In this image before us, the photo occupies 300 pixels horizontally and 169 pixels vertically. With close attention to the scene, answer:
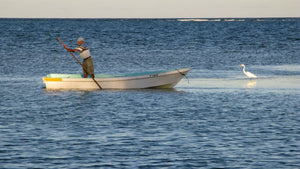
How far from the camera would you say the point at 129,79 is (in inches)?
1027

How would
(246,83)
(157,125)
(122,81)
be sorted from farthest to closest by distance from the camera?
(246,83), (122,81), (157,125)

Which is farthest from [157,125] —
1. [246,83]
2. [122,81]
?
[246,83]

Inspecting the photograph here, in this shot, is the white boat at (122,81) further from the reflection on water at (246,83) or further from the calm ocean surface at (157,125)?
the reflection on water at (246,83)

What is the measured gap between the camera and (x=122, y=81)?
26.1 metres

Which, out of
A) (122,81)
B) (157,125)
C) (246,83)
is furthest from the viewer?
(246,83)

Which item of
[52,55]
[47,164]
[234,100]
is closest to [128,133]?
[47,164]

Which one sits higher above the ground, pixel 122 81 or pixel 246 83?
pixel 246 83

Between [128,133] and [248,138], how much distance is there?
3.03 m

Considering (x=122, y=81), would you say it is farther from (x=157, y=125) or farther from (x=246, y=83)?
(x=157, y=125)

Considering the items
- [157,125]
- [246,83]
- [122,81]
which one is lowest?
[157,125]

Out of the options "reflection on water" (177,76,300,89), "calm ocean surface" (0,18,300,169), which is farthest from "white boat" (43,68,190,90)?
"reflection on water" (177,76,300,89)

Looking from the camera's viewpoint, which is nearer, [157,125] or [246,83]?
[157,125]

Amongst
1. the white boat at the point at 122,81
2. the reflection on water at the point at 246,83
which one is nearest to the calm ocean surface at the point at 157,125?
the reflection on water at the point at 246,83

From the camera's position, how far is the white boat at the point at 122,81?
85.8 feet
